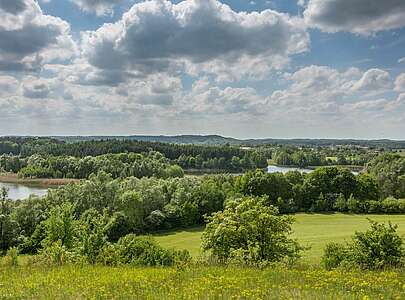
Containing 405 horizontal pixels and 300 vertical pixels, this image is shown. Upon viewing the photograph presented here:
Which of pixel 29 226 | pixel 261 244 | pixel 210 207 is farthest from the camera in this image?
pixel 210 207

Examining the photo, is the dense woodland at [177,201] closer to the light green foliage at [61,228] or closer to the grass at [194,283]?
the light green foliage at [61,228]

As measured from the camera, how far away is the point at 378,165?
99.3 meters

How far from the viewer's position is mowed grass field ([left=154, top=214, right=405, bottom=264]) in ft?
145

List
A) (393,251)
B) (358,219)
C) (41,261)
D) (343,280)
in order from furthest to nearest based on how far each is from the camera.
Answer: (358,219) → (393,251) → (41,261) → (343,280)

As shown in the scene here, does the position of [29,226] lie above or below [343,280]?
below

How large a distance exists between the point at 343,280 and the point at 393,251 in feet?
24.3

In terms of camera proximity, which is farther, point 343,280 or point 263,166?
point 263,166

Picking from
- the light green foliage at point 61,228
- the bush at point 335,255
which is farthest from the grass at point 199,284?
the light green foliage at point 61,228

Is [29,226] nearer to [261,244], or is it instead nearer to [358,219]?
[261,244]

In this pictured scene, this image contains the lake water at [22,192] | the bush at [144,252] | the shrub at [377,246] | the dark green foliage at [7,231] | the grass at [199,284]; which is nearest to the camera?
the grass at [199,284]

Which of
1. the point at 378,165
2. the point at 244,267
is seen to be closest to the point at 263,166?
the point at 378,165

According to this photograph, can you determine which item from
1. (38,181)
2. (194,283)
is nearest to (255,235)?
(194,283)

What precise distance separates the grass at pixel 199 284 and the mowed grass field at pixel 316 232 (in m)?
28.9

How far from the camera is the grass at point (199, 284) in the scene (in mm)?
7422
